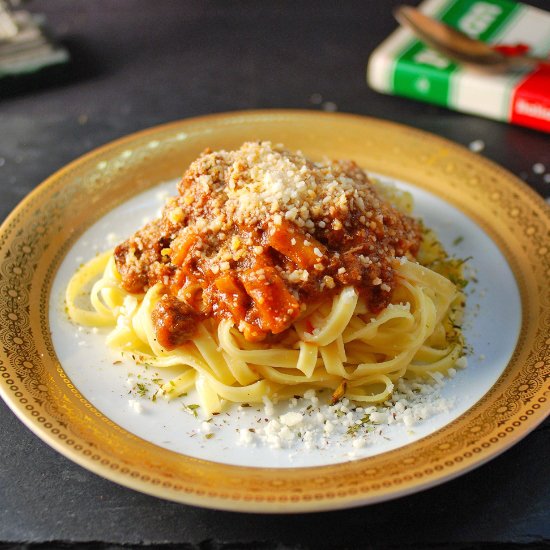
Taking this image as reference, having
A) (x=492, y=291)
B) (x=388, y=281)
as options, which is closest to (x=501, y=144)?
(x=492, y=291)

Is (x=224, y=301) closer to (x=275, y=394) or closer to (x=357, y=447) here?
(x=275, y=394)

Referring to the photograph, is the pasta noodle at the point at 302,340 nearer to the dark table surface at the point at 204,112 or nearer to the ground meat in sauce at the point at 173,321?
the ground meat in sauce at the point at 173,321

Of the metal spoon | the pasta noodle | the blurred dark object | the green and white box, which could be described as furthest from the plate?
the blurred dark object

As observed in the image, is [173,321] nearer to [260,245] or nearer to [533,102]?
[260,245]

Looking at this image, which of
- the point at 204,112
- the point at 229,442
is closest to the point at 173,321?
the point at 229,442

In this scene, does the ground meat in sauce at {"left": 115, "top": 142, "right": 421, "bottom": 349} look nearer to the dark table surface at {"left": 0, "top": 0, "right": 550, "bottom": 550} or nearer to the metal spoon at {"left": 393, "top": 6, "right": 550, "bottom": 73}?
the dark table surface at {"left": 0, "top": 0, "right": 550, "bottom": 550}

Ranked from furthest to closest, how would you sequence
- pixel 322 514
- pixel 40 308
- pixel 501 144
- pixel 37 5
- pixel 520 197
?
pixel 37 5 < pixel 501 144 < pixel 520 197 < pixel 40 308 < pixel 322 514
